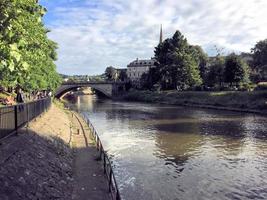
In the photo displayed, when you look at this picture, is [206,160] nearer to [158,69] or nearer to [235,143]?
[235,143]

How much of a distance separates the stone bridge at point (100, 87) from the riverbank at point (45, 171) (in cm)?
12763

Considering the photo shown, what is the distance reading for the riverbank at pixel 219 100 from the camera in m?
81.2

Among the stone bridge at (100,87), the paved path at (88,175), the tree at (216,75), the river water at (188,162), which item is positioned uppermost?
the tree at (216,75)

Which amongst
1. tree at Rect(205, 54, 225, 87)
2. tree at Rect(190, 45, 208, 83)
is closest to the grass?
tree at Rect(205, 54, 225, 87)

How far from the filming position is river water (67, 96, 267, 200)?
21.0 meters

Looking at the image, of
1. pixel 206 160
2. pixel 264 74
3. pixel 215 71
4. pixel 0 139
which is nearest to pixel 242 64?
pixel 215 71

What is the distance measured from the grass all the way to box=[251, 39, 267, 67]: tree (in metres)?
28.9

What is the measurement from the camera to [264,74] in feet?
411

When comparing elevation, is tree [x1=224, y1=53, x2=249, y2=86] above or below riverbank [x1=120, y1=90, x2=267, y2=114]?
above

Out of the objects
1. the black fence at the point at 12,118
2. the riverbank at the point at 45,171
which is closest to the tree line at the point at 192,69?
the black fence at the point at 12,118

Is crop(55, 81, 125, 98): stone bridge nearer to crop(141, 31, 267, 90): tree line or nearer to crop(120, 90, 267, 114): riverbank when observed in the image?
crop(141, 31, 267, 90): tree line

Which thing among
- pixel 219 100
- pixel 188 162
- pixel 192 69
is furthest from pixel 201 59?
pixel 188 162

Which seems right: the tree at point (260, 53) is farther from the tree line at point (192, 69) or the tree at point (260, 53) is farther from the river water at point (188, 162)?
the river water at point (188, 162)

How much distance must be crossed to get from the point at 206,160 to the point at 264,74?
10362 cm
